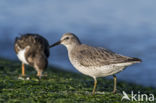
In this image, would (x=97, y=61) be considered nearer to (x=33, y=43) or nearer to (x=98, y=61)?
(x=98, y=61)

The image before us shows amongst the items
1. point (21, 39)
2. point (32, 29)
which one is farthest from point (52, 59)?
point (21, 39)

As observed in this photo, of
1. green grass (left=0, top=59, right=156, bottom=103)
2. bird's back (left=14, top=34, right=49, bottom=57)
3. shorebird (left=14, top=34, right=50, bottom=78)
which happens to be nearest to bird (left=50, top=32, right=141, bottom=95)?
green grass (left=0, top=59, right=156, bottom=103)

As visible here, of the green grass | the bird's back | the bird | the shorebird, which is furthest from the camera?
the bird's back

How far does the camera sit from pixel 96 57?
10.7 meters

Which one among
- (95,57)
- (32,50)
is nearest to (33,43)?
(32,50)

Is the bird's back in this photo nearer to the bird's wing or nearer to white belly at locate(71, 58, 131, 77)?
the bird's wing

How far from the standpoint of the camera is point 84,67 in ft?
34.8

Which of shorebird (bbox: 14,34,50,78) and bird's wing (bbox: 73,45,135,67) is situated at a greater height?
shorebird (bbox: 14,34,50,78)

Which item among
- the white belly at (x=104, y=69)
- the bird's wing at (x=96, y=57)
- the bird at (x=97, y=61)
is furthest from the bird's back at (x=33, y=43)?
the white belly at (x=104, y=69)

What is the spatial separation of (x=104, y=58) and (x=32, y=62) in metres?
5.44

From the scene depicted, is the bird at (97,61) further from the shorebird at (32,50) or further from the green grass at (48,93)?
the shorebird at (32,50)

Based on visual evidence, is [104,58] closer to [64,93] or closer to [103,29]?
[64,93]

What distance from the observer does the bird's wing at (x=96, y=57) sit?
10.4m

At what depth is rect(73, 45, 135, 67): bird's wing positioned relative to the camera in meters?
10.4
